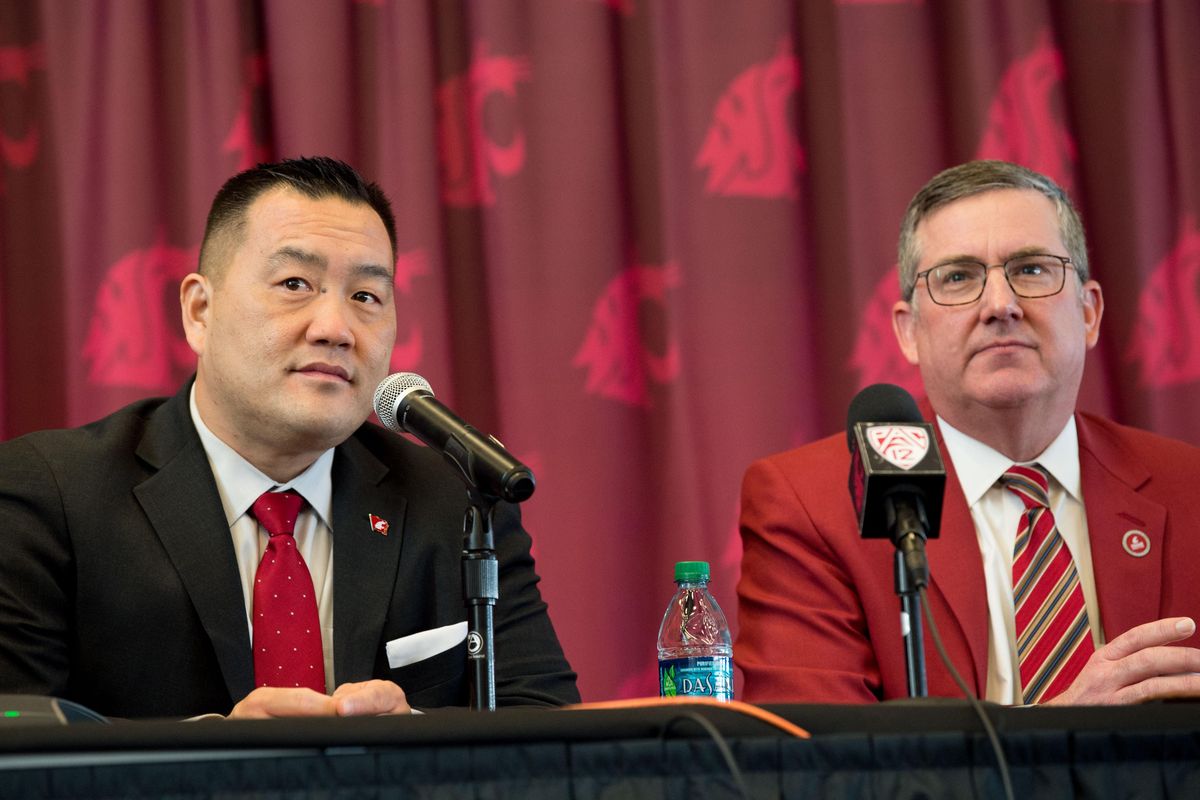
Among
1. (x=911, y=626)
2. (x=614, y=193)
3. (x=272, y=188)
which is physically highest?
(x=614, y=193)

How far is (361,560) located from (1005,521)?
1072 millimetres

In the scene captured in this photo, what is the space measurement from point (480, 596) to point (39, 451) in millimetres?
913

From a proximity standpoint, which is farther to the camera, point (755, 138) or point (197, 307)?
point (755, 138)

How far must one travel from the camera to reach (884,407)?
132 cm

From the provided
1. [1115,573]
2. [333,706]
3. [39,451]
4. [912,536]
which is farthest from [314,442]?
[1115,573]

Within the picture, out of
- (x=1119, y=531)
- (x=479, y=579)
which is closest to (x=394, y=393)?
(x=479, y=579)

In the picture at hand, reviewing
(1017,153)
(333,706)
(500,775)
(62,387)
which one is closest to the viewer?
(500,775)

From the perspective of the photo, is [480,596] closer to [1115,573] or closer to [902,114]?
[1115,573]

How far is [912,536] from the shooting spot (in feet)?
3.89

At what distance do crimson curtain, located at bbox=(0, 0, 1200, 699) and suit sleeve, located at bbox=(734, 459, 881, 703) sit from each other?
1.92 feet

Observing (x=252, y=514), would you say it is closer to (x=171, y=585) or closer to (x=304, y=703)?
(x=171, y=585)

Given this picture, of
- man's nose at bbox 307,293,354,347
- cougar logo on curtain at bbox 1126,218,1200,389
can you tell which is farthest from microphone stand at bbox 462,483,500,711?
cougar logo on curtain at bbox 1126,218,1200,389

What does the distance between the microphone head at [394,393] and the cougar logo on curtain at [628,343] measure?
120 cm

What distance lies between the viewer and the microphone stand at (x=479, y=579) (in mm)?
1440
